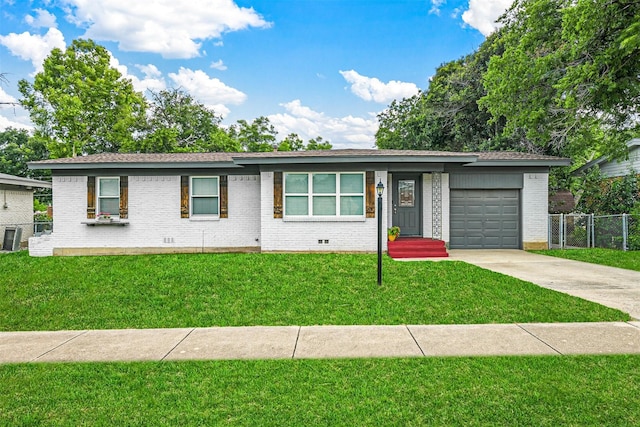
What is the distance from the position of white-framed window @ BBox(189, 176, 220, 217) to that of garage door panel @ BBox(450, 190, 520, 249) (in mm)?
7990

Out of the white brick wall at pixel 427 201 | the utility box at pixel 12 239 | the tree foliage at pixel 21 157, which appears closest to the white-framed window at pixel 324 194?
the white brick wall at pixel 427 201

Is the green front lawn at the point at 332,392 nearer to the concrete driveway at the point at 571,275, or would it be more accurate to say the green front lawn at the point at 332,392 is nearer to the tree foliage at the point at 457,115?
the concrete driveway at the point at 571,275

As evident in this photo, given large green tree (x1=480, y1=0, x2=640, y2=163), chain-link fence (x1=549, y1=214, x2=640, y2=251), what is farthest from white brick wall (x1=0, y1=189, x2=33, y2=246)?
chain-link fence (x1=549, y1=214, x2=640, y2=251)

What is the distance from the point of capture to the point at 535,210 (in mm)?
13258

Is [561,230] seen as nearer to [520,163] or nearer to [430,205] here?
[520,163]

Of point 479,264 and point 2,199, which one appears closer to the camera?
point 479,264

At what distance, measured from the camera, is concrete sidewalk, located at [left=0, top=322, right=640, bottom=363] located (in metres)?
4.54

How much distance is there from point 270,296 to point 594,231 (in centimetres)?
1316

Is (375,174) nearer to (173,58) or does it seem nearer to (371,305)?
(371,305)

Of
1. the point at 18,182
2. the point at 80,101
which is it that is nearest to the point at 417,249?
the point at 18,182

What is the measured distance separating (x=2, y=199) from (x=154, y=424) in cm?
1780

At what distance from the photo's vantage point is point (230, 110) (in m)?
36.3

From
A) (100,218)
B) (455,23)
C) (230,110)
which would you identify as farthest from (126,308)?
(230,110)

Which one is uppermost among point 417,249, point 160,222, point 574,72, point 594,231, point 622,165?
point 574,72
